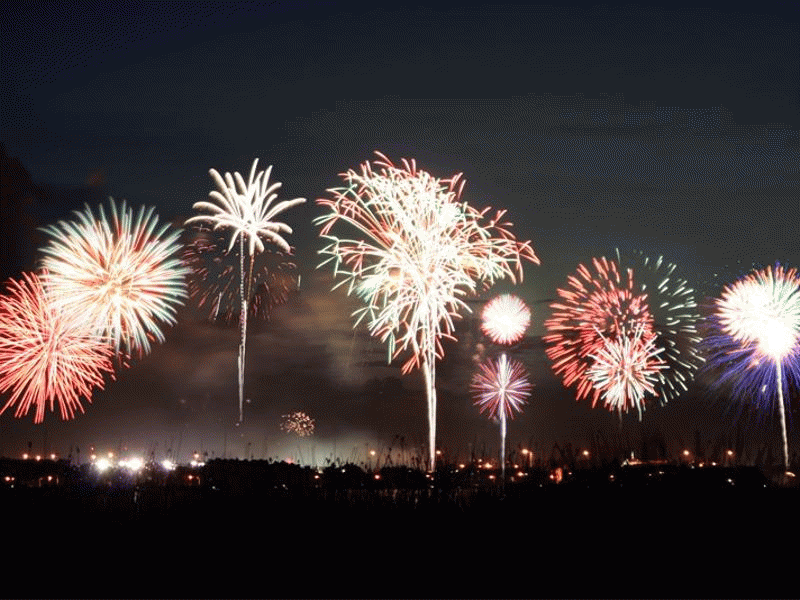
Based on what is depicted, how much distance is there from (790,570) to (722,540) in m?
1.50

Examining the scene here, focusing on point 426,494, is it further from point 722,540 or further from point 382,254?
point 382,254

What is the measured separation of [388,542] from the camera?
13383mm

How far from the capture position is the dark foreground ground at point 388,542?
11781 mm

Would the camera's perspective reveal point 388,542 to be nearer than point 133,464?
Yes

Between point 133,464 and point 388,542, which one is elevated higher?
point 133,464

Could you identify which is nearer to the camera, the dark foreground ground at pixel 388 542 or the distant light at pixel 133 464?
the dark foreground ground at pixel 388 542

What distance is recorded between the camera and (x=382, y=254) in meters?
28.0

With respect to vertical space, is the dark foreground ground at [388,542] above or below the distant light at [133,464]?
below

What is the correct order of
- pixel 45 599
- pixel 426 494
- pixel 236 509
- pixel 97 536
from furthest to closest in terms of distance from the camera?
pixel 426 494 → pixel 236 509 → pixel 97 536 → pixel 45 599

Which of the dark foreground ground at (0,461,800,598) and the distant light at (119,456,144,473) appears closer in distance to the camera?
the dark foreground ground at (0,461,800,598)

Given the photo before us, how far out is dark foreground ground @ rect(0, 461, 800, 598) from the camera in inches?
464

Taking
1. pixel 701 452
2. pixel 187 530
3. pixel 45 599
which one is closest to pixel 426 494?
pixel 187 530

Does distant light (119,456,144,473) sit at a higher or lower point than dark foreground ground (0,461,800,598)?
higher

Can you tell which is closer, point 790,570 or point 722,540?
point 790,570
